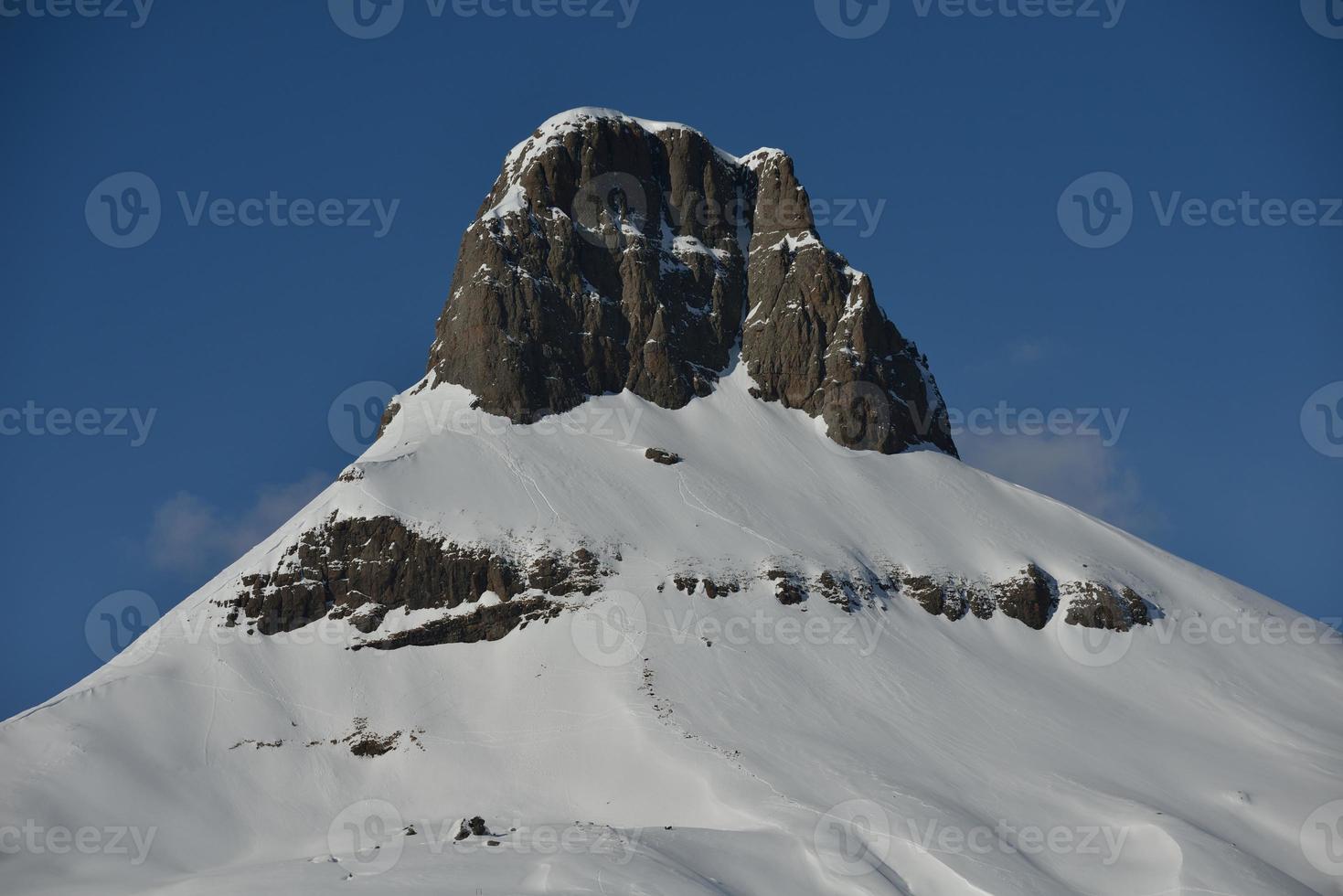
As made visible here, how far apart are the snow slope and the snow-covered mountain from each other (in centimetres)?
32

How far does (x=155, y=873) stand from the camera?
91000 millimetres

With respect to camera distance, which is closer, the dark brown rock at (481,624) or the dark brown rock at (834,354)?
the dark brown rock at (481,624)

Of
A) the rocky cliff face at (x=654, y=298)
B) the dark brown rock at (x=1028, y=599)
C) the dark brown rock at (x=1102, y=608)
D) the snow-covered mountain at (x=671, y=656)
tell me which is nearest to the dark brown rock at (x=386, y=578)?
the snow-covered mountain at (x=671, y=656)

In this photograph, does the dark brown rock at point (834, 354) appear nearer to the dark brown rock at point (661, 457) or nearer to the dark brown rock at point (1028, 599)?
the dark brown rock at point (661, 457)

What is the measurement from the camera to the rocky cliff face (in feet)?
477

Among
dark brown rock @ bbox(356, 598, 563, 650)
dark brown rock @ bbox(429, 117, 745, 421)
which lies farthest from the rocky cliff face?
dark brown rock @ bbox(356, 598, 563, 650)

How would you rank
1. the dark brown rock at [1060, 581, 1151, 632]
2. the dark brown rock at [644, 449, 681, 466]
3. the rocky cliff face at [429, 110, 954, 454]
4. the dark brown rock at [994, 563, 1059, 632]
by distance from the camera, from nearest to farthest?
the dark brown rock at [994, 563, 1059, 632] → the dark brown rock at [1060, 581, 1151, 632] → the dark brown rock at [644, 449, 681, 466] → the rocky cliff face at [429, 110, 954, 454]

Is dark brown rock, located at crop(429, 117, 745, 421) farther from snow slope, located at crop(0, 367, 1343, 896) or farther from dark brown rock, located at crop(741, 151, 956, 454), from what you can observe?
snow slope, located at crop(0, 367, 1343, 896)

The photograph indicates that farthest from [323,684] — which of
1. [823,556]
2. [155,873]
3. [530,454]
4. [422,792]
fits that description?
[823,556]

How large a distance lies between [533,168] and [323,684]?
221 ft

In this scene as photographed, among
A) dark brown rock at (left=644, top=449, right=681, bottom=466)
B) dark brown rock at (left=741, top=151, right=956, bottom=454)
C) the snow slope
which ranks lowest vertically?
the snow slope

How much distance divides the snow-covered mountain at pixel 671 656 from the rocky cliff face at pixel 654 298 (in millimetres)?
420

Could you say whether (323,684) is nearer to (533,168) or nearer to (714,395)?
(714,395)

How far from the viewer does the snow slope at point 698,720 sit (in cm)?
8788
